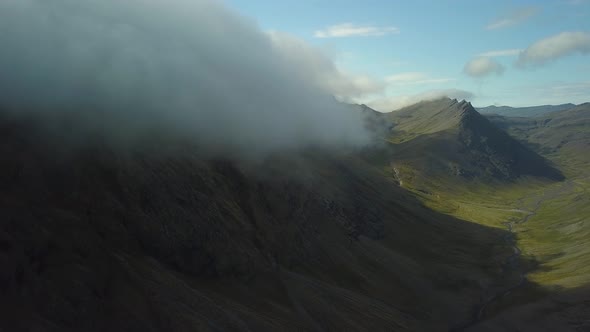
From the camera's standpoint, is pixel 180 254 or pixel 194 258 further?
pixel 194 258

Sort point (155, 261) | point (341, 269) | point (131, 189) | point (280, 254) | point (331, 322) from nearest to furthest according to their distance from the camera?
point (155, 261), point (131, 189), point (331, 322), point (280, 254), point (341, 269)

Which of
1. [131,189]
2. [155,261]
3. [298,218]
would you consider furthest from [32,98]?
[298,218]

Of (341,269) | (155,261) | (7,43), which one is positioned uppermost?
(7,43)

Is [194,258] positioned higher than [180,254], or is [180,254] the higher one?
[180,254]

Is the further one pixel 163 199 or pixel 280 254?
pixel 280 254

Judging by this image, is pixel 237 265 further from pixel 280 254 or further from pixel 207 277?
pixel 280 254

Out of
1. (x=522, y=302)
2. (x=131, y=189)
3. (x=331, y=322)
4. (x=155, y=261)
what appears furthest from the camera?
(x=522, y=302)

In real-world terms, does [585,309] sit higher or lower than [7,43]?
lower

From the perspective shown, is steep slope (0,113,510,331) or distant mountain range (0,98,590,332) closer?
steep slope (0,113,510,331)
